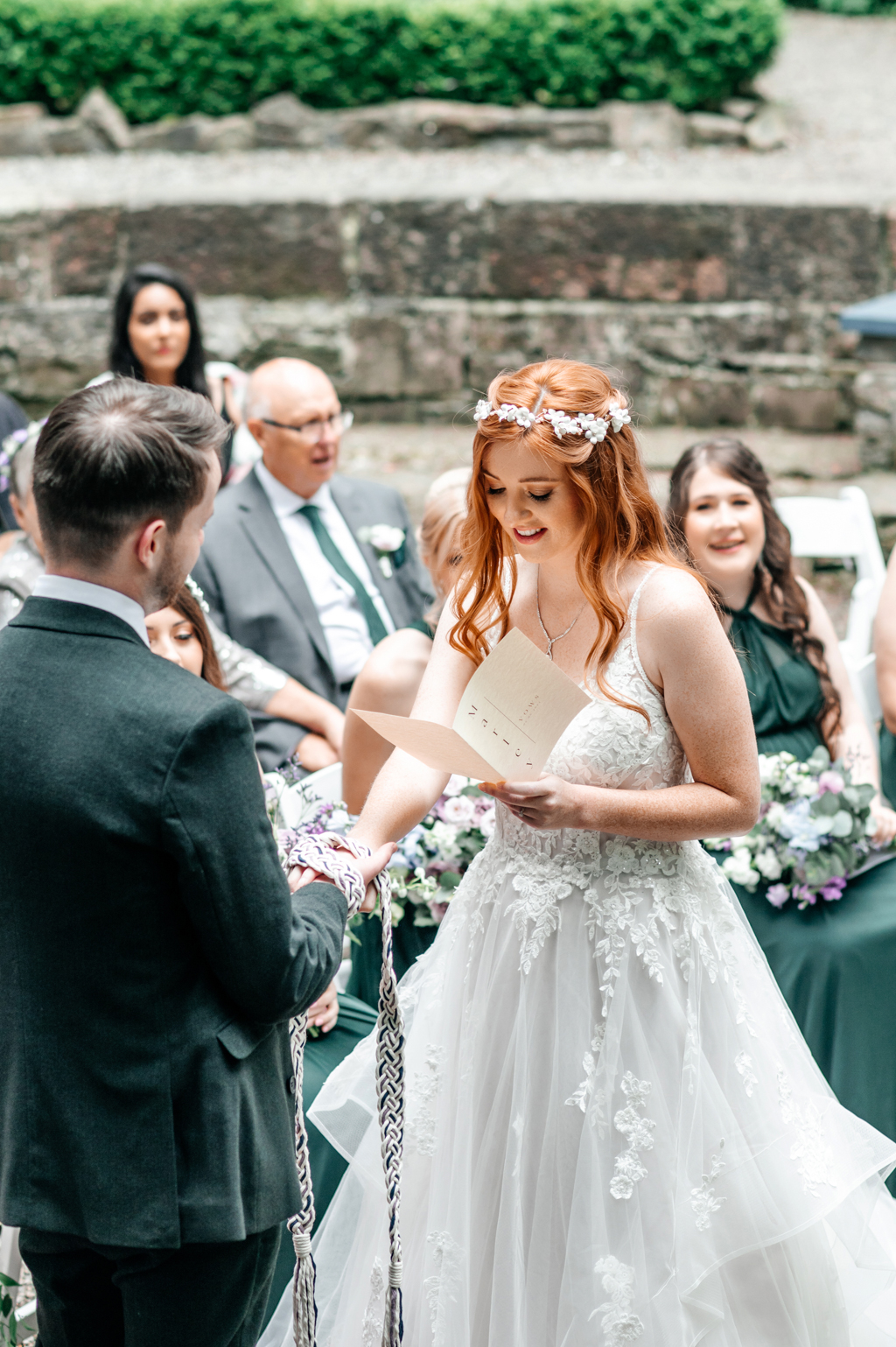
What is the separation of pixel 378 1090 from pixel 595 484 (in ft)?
3.40

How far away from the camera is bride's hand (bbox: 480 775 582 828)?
1.85 metres

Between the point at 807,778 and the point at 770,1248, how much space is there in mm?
1304

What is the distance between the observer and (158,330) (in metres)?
4.86

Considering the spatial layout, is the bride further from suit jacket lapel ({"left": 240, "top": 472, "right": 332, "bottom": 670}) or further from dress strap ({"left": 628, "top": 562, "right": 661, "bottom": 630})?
suit jacket lapel ({"left": 240, "top": 472, "right": 332, "bottom": 670})

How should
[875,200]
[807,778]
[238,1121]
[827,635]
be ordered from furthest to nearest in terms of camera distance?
[875,200] → [827,635] → [807,778] → [238,1121]

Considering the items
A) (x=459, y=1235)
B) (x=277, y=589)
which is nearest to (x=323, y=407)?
(x=277, y=589)

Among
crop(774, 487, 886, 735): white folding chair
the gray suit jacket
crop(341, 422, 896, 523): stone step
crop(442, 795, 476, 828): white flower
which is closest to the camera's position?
crop(442, 795, 476, 828): white flower

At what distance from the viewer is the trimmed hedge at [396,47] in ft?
28.0

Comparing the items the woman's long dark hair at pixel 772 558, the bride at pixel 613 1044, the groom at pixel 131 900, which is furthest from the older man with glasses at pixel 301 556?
the groom at pixel 131 900

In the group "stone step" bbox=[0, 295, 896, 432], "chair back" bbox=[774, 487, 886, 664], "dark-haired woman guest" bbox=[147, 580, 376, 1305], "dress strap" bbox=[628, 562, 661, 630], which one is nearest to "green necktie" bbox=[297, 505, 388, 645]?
"dark-haired woman guest" bbox=[147, 580, 376, 1305]

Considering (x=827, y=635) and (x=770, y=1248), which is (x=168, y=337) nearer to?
(x=827, y=635)

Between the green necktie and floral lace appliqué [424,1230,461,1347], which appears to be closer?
floral lace appliqué [424,1230,461,1347]

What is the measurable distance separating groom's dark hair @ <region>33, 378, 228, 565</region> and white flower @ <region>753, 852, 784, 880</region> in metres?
1.94

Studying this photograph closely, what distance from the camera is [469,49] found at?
28.0 ft
